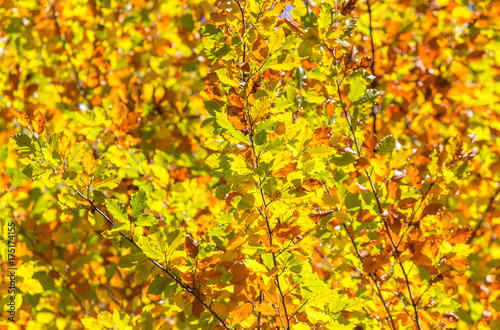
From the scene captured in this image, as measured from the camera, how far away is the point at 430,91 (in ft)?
9.87

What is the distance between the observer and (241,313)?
4.08ft

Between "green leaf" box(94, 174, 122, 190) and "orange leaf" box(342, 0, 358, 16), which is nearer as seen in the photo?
"green leaf" box(94, 174, 122, 190)

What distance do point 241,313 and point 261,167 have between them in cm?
45

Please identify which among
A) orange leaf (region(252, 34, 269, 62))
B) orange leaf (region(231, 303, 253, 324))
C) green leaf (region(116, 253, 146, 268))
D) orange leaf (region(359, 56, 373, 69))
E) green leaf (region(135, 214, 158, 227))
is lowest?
orange leaf (region(231, 303, 253, 324))

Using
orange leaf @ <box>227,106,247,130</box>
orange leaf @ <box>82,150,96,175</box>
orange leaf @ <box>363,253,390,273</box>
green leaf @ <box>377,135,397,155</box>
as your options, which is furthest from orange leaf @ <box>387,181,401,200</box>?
orange leaf @ <box>82,150,96,175</box>

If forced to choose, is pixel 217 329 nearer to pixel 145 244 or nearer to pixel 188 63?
pixel 145 244

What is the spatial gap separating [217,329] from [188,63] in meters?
2.08

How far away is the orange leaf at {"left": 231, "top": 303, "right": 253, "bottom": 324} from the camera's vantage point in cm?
123

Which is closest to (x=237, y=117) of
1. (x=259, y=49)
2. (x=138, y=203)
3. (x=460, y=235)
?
(x=259, y=49)

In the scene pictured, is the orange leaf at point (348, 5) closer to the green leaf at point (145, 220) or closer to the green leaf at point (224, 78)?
the green leaf at point (224, 78)

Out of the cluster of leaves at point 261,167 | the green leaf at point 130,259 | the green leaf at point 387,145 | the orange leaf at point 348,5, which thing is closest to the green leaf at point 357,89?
the cluster of leaves at point 261,167

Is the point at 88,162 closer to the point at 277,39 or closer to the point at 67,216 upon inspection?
the point at 67,216

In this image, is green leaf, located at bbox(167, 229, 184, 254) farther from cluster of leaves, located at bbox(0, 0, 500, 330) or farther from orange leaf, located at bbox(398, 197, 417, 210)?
orange leaf, located at bbox(398, 197, 417, 210)

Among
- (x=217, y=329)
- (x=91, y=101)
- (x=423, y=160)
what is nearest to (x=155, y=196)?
(x=217, y=329)
